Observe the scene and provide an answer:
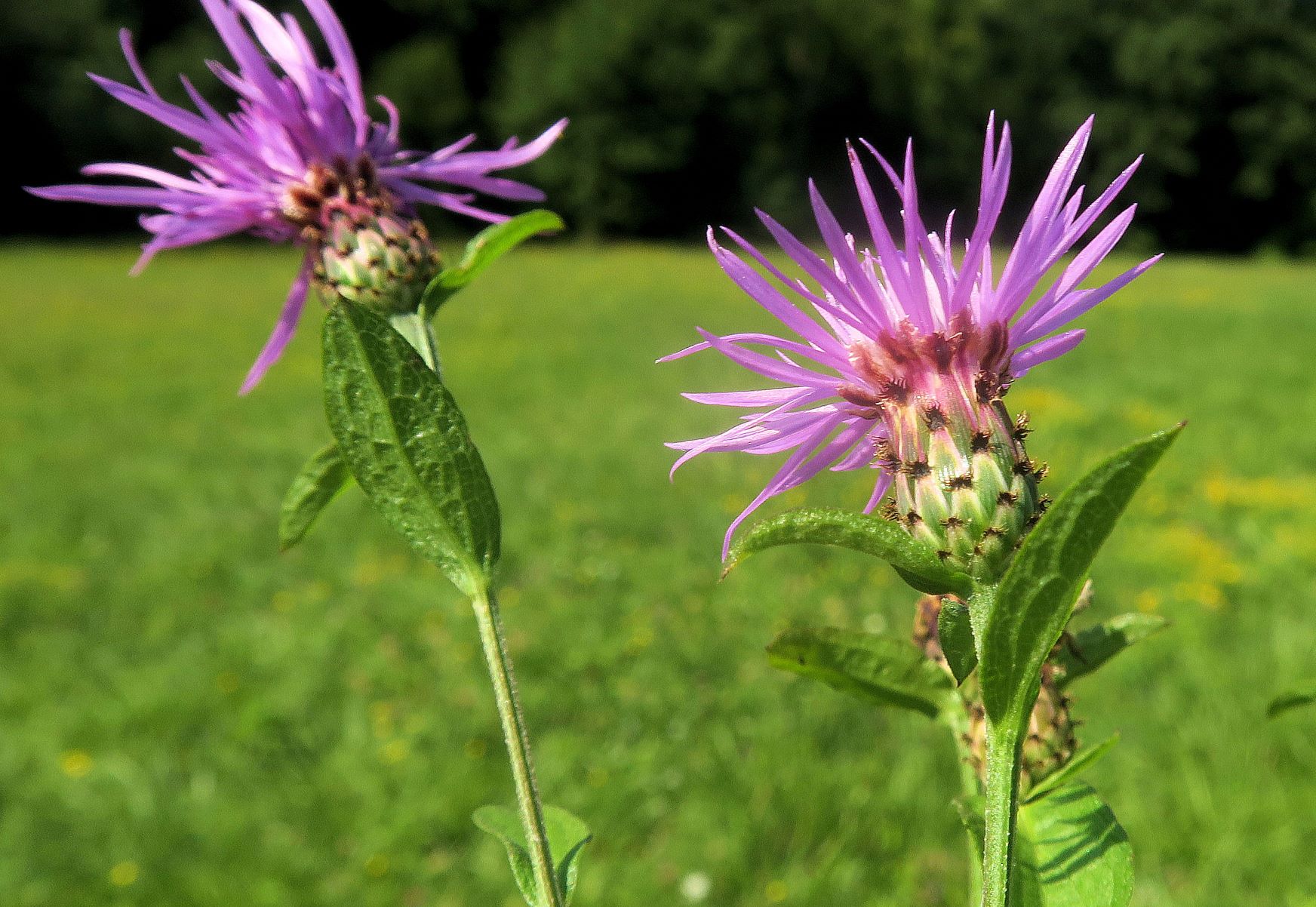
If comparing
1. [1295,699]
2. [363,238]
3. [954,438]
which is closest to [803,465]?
[954,438]

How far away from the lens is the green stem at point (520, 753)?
1.80 ft

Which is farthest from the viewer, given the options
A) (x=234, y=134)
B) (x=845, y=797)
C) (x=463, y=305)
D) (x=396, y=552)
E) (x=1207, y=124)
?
(x=1207, y=124)

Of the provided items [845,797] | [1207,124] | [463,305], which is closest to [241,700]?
[845,797]

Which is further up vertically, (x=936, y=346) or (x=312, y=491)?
(x=936, y=346)

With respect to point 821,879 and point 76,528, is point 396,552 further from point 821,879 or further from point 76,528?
point 821,879

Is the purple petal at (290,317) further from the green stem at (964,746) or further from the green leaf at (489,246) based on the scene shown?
the green stem at (964,746)

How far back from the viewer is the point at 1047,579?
1.48ft

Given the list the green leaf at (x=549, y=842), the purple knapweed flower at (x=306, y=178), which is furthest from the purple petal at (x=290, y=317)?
the green leaf at (x=549, y=842)

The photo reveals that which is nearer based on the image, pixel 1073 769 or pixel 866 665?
pixel 1073 769

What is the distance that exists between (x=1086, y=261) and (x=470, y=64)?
1014 inches

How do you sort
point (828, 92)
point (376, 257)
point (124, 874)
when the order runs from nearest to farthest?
point (376, 257) → point (124, 874) → point (828, 92)

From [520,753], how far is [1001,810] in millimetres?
242

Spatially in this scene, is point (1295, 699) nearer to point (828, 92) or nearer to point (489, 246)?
point (489, 246)

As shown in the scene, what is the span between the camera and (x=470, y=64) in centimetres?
2436
